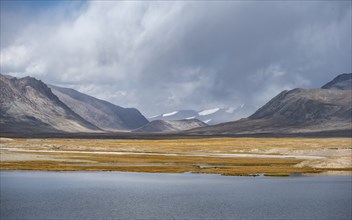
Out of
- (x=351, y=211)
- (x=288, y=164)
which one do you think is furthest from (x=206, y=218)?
(x=288, y=164)

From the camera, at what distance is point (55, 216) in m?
47.5

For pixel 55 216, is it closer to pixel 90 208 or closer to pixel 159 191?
pixel 90 208

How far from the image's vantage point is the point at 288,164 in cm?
10888

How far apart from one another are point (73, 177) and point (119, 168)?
1679 cm

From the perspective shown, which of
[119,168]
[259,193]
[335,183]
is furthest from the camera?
[119,168]

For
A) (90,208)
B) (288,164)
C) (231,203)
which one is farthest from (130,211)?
(288,164)

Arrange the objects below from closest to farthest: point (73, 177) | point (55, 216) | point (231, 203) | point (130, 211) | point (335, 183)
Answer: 1. point (55, 216)
2. point (130, 211)
3. point (231, 203)
4. point (335, 183)
5. point (73, 177)

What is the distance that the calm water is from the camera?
49.8 meters

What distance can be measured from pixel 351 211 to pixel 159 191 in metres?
24.2

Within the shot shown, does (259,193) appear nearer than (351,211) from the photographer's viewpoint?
No

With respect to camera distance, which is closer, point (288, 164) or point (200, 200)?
point (200, 200)

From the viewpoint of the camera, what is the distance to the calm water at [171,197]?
4981 cm

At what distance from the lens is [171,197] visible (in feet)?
198

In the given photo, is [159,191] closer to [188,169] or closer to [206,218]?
[206,218]
